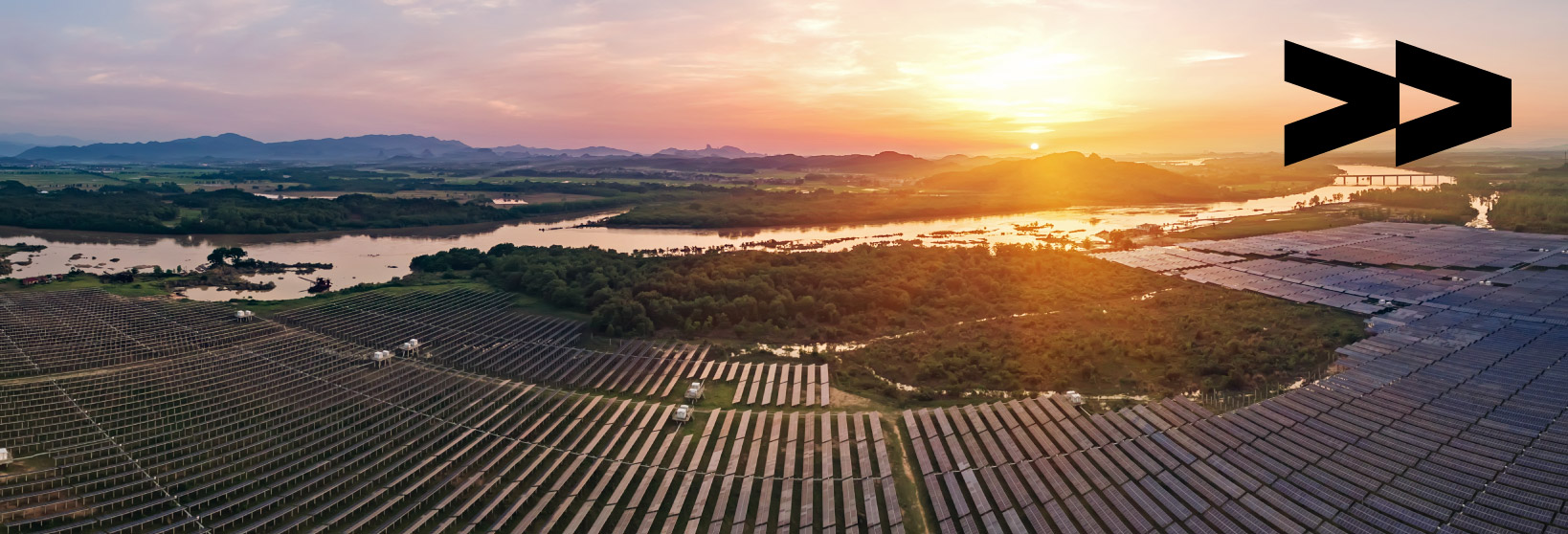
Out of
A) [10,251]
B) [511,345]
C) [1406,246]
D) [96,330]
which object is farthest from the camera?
[10,251]

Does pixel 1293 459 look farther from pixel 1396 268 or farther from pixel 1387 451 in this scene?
pixel 1396 268

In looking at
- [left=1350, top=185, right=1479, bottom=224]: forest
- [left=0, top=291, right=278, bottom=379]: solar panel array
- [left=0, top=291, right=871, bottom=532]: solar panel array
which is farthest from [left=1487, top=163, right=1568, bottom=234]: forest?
[left=0, top=291, right=278, bottom=379]: solar panel array

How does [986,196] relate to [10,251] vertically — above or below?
above

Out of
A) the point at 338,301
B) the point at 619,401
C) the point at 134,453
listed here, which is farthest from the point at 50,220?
the point at 619,401

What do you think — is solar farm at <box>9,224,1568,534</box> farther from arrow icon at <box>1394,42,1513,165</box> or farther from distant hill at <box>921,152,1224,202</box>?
distant hill at <box>921,152,1224,202</box>

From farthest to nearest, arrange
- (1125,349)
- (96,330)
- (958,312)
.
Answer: (958,312)
(96,330)
(1125,349)

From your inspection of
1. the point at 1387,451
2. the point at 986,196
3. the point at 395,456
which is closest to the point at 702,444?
the point at 395,456

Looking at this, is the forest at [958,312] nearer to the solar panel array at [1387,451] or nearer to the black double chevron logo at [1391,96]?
the solar panel array at [1387,451]
